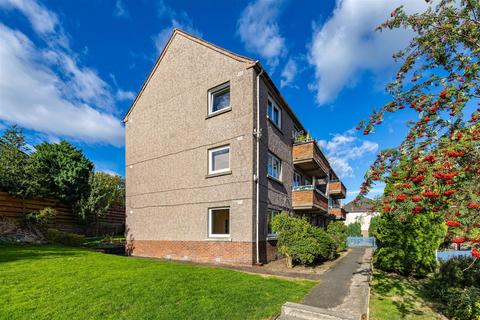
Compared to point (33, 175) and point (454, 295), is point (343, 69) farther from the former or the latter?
point (33, 175)

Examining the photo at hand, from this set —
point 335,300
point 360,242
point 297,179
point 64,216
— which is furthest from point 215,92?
point 360,242

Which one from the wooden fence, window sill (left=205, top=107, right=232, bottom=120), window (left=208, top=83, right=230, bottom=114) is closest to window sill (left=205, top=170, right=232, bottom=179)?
window sill (left=205, top=107, right=232, bottom=120)

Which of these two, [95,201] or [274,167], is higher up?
[274,167]

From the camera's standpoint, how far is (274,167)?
14070mm

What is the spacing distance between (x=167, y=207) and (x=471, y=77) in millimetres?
13185

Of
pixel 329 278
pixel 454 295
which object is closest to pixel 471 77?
pixel 454 295

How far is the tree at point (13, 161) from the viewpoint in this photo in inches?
595

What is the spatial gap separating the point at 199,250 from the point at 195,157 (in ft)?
15.2

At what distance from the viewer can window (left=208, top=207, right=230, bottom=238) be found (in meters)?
12.2

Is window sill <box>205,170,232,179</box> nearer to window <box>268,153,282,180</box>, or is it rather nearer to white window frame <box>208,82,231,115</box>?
window <box>268,153,282,180</box>

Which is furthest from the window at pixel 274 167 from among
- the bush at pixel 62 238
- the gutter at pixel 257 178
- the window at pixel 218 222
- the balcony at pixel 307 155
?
the bush at pixel 62 238

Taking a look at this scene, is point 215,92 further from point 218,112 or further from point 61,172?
point 61,172

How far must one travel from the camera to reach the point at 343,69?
35.3ft

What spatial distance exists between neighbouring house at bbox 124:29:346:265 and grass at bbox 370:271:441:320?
4.94 m
